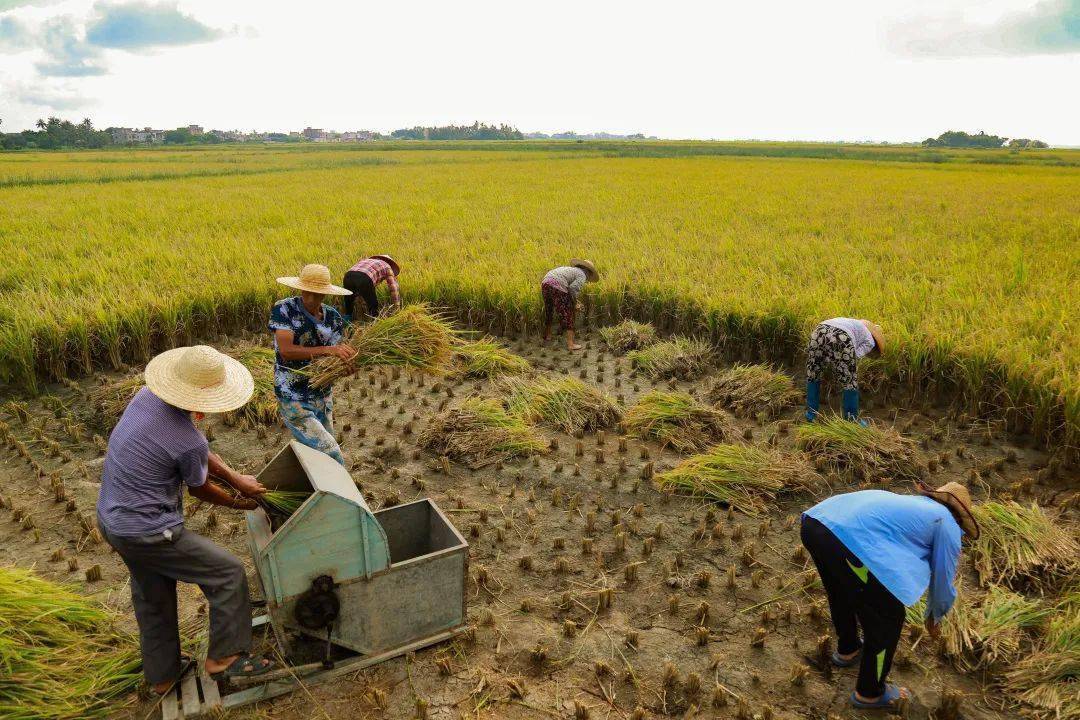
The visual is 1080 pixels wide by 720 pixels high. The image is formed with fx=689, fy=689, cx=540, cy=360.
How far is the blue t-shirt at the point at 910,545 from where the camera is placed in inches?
98.3

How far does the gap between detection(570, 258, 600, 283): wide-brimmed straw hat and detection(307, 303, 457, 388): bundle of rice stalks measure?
2832 millimetres

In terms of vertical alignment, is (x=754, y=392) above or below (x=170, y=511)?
below

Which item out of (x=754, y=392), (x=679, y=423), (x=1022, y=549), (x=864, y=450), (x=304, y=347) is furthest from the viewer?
(x=754, y=392)

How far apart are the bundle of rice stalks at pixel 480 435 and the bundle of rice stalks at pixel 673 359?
1680 millimetres

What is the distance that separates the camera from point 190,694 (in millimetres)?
2723

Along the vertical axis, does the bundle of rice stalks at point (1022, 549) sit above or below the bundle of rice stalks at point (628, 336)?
below

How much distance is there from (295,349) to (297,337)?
5.6 inches

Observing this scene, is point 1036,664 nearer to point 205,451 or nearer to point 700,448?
point 700,448

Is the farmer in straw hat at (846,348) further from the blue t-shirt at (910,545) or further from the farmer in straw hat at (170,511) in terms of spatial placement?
the farmer in straw hat at (170,511)

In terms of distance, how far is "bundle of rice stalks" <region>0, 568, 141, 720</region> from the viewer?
100.0 inches

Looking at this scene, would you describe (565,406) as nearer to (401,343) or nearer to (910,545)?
(401,343)

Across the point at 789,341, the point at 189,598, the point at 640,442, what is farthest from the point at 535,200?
the point at 189,598

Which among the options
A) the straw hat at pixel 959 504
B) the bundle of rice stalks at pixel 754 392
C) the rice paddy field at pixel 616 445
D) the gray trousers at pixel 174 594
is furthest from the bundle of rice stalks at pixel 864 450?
the gray trousers at pixel 174 594

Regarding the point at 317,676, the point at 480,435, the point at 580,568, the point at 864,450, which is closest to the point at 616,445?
the point at 480,435
